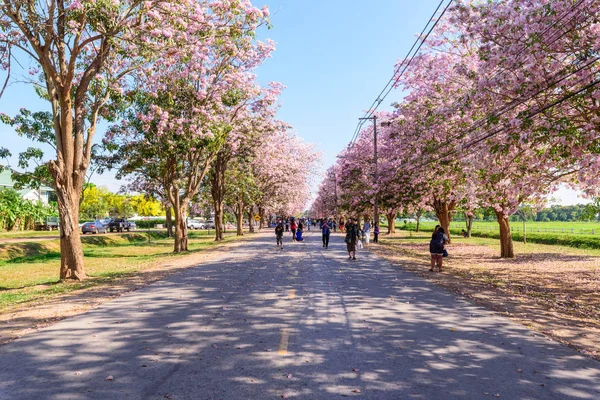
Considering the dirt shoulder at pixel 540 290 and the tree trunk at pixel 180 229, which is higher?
the tree trunk at pixel 180 229

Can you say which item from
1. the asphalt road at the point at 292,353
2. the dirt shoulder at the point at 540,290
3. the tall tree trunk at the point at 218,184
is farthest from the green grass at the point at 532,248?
the asphalt road at the point at 292,353

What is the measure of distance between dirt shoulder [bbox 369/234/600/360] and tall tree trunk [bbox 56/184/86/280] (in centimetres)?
1166

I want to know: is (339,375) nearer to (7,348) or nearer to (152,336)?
(152,336)

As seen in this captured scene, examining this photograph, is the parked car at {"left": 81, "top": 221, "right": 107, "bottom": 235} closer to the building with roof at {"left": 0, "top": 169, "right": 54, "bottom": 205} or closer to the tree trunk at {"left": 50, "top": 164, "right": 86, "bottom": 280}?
the building with roof at {"left": 0, "top": 169, "right": 54, "bottom": 205}

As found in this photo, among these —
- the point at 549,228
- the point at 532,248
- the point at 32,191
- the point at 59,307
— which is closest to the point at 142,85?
the point at 59,307

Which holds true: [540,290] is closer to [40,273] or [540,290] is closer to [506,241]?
[506,241]

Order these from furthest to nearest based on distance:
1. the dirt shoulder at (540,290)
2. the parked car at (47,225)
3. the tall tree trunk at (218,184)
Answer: the parked car at (47,225)
the tall tree trunk at (218,184)
the dirt shoulder at (540,290)

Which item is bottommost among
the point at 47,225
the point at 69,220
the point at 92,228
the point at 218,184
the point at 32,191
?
the point at 92,228

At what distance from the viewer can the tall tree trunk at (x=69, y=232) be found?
1457cm

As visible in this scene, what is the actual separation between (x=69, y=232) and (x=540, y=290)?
14.7m

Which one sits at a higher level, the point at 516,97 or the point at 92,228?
the point at 516,97

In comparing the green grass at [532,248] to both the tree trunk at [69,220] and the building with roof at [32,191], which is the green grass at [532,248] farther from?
the building with roof at [32,191]

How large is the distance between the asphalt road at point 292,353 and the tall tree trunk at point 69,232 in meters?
5.39

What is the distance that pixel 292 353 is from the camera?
6.08 m
